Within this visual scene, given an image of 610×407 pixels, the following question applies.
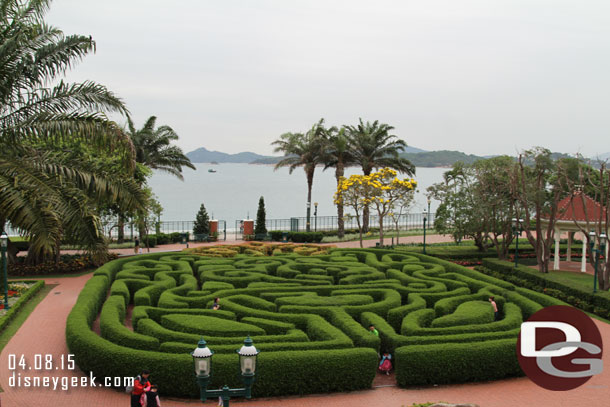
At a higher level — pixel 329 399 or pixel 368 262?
pixel 368 262

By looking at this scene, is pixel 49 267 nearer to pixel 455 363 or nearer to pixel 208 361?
pixel 455 363

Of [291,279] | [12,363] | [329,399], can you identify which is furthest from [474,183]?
[12,363]

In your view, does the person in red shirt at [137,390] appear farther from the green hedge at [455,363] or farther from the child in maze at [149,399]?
the green hedge at [455,363]

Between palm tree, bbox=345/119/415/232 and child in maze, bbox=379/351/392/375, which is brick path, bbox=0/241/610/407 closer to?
child in maze, bbox=379/351/392/375

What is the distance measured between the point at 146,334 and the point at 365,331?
209 inches

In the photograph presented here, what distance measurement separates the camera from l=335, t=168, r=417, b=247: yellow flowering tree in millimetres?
32062

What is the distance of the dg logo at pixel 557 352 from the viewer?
40.9 ft

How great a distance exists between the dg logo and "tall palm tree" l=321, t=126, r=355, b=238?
932 inches

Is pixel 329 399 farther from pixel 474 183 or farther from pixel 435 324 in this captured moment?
pixel 474 183

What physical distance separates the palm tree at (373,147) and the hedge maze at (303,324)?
19147 mm

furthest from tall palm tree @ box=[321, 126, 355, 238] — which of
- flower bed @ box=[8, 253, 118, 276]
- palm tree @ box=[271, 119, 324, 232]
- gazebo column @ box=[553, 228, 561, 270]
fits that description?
flower bed @ box=[8, 253, 118, 276]

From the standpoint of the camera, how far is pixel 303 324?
1443cm

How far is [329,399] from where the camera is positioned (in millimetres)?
11336

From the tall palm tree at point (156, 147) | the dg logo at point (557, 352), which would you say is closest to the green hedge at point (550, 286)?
the dg logo at point (557, 352)
